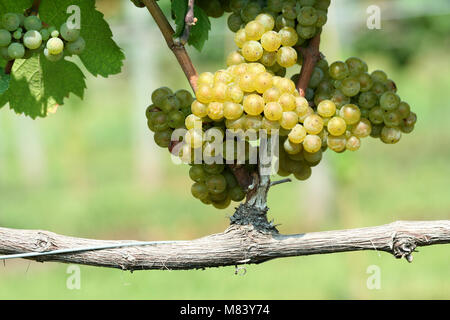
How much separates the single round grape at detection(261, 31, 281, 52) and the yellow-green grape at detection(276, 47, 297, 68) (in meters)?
0.01

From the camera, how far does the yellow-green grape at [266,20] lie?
35.1 inches

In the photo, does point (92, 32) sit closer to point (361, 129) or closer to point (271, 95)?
point (271, 95)

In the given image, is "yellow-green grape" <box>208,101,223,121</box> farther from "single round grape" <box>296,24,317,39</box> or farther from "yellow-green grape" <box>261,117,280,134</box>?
"single round grape" <box>296,24,317,39</box>

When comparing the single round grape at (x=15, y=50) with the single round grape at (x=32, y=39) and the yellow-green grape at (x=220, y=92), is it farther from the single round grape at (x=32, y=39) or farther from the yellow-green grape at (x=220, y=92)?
the yellow-green grape at (x=220, y=92)

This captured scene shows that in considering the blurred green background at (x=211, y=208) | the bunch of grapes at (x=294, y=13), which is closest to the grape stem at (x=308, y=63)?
the bunch of grapes at (x=294, y=13)

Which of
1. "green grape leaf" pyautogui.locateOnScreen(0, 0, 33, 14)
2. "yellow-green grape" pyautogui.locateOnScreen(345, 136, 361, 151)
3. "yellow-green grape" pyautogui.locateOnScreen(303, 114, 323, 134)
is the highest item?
"green grape leaf" pyautogui.locateOnScreen(0, 0, 33, 14)

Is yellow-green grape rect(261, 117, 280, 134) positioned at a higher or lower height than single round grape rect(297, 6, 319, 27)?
lower

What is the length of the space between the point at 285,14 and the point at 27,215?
A: 227 inches

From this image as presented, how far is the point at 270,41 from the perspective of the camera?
866mm

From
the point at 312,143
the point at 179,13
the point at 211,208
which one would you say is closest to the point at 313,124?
the point at 312,143

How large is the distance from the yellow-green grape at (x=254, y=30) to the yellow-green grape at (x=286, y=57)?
0.04 meters

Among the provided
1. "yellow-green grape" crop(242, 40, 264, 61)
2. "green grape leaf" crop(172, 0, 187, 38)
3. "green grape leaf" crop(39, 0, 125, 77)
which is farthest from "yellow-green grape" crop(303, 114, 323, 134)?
"green grape leaf" crop(39, 0, 125, 77)

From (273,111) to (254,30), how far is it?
123 mm

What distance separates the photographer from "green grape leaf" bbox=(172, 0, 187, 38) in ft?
2.87
